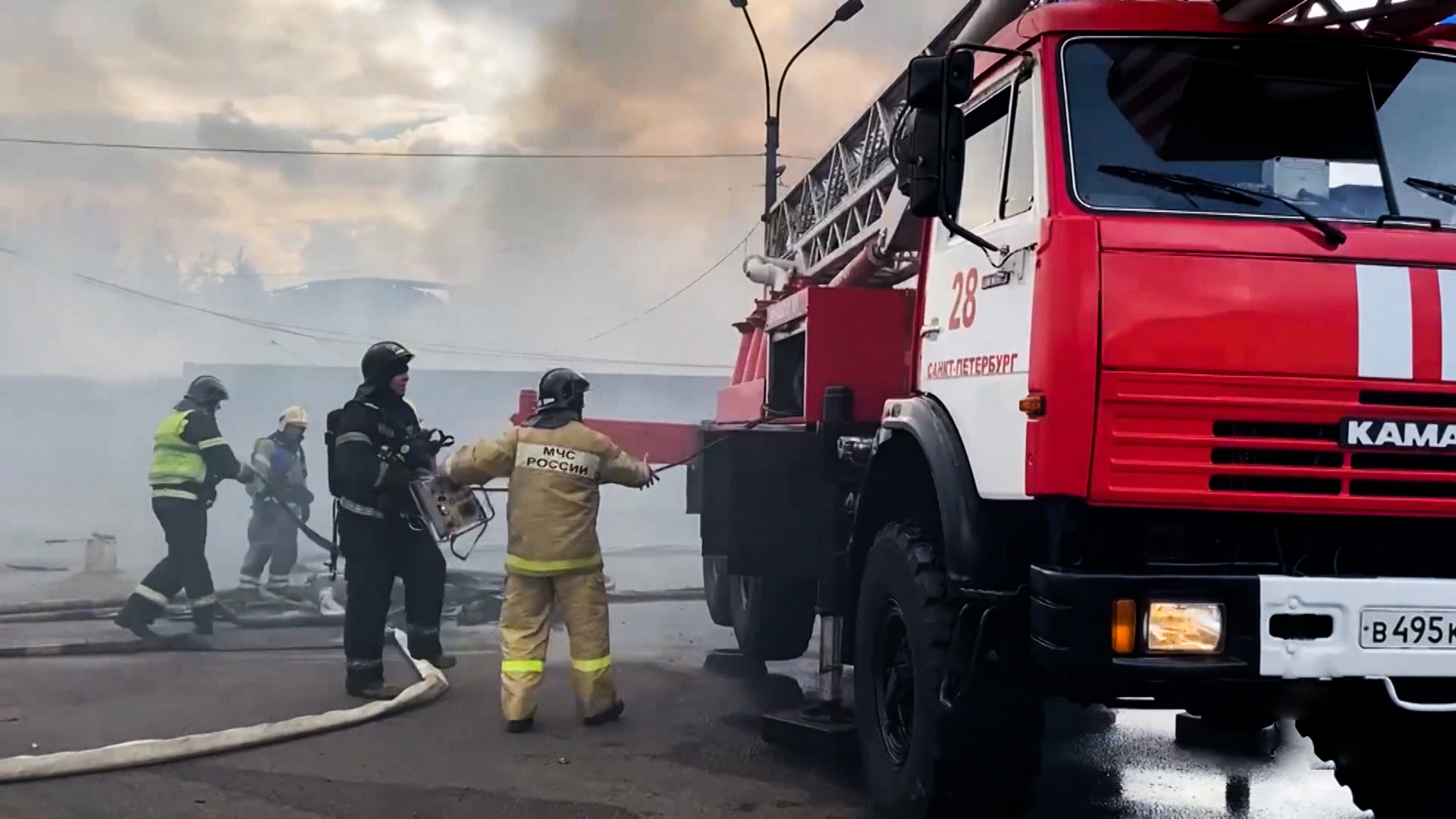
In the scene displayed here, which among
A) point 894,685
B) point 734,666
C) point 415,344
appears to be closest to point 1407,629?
point 894,685

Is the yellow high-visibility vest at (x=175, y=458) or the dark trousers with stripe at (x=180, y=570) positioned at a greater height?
the yellow high-visibility vest at (x=175, y=458)

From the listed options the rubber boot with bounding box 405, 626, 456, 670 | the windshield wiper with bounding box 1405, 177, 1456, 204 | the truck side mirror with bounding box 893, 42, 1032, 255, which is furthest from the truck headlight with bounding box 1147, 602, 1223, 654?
the rubber boot with bounding box 405, 626, 456, 670

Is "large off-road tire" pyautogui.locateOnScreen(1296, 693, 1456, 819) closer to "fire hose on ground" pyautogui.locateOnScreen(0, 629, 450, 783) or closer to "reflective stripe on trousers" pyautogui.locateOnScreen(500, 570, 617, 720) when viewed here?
"reflective stripe on trousers" pyautogui.locateOnScreen(500, 570, 617, 720)

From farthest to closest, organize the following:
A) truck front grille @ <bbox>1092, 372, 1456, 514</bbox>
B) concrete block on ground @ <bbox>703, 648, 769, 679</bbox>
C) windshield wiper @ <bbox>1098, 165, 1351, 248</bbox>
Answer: concrete block on ground @ <bbox>703, 648, 769, 679</bbox>, windshield wiper @ <bbox>1098, 165, 1351, 248</bbox>, truck front grille @ <bbox>1092, 372, 1456, 514</bbox>

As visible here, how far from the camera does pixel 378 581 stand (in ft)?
21.3

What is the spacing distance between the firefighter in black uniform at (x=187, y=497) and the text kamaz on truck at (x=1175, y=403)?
5631 mm

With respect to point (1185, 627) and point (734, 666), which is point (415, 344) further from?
point (1185, 627)

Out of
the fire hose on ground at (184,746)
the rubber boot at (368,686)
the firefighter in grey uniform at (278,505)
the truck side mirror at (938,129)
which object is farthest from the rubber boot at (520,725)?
the firefighter in grey uniform at (278,505)

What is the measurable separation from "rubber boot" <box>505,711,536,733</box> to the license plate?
12.1 feet

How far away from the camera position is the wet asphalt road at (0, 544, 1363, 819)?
4.58m

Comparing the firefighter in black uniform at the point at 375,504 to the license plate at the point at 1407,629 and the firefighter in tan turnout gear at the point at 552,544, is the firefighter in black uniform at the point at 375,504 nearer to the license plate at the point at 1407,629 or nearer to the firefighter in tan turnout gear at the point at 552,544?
the firefighter in tan turnout gear at the point at 552,544

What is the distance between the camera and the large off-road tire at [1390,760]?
3.69m

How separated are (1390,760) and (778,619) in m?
3.56

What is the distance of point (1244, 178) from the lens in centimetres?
347
